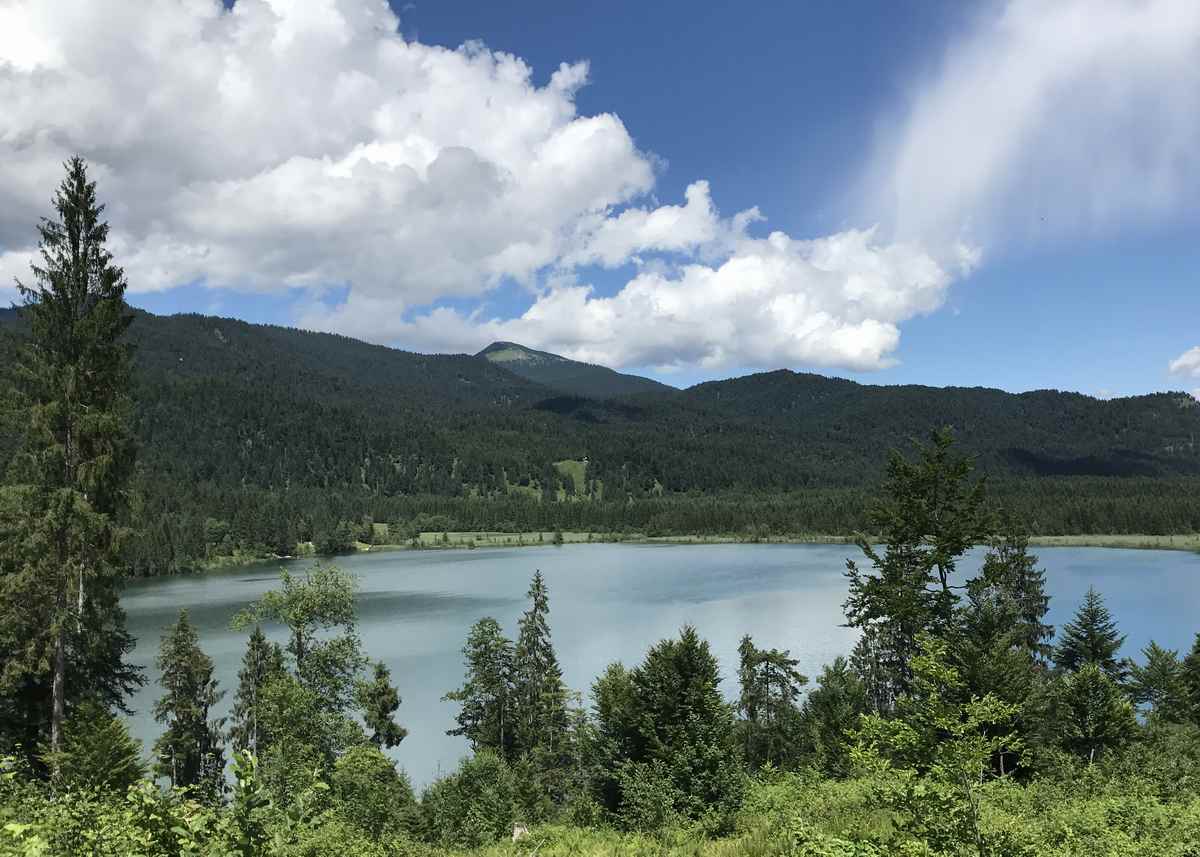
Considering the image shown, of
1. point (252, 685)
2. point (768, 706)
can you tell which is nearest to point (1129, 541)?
point (768, 706)

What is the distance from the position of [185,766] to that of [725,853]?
129ft

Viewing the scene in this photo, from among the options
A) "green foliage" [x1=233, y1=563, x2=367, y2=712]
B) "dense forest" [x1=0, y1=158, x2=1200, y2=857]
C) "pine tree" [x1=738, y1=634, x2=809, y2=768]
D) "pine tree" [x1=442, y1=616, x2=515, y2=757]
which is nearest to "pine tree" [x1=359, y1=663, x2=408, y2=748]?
"pine tree" [x1=442, y1=616, x2=515, y2=757]

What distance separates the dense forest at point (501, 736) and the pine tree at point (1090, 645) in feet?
22.3

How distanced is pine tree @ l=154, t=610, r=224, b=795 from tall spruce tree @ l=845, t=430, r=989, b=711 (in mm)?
35389

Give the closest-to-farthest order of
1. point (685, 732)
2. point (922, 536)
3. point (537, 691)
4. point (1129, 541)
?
point (922, 536) < point (685, 732) < point (537, 691) < point (1129, 541)

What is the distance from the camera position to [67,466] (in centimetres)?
1869

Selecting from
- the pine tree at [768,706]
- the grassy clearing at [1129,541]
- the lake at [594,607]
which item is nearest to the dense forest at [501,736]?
the pine tree at [768,706]

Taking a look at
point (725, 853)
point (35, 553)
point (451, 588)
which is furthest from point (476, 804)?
point (451, 588)

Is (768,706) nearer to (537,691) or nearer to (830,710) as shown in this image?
(830,710)

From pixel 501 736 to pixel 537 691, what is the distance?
10.6ft

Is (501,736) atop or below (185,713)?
below

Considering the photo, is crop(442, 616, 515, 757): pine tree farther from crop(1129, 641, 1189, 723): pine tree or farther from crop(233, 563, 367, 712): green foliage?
crop(1129, 641, 1189, 723): pine tree

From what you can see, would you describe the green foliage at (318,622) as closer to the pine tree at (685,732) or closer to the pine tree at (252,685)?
the pine tree at (252,685)

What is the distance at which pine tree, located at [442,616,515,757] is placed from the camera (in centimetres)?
4122
